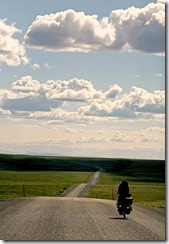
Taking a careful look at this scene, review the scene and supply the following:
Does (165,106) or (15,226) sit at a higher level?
(165,106)

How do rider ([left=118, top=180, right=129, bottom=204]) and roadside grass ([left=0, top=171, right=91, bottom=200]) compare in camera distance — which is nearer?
rider ([left=118, top=180, right=129, bottom=204])

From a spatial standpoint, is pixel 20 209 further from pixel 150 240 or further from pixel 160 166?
pixel 160 166

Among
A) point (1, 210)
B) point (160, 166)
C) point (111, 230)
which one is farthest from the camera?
point (160, 166)

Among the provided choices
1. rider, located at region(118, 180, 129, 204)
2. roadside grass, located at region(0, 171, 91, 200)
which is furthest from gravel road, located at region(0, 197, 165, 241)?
roadside grass, located at region(0, 171, 91, 200)

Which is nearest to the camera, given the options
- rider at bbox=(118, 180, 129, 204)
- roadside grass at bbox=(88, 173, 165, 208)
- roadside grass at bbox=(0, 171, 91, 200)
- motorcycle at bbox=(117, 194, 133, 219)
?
rider at bbox=(118, 180, 129, 204)

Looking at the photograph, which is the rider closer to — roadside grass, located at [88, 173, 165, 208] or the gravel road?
the gravel road

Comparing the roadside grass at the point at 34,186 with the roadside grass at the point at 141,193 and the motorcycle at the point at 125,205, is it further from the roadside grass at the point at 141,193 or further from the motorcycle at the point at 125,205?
the motorcycle at the point at 125,205

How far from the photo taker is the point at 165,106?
22.2 metres

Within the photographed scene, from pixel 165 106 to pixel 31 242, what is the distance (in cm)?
676

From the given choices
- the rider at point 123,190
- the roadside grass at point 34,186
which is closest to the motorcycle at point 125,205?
the rider at point 123,190

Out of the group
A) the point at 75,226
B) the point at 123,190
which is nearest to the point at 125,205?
the point at 123,190

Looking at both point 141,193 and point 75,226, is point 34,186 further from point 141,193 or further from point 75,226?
point 75,226

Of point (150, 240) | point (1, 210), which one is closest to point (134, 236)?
point (150, 240)

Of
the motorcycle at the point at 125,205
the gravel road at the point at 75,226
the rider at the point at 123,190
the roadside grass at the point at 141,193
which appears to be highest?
the rider at the point at 123,190
